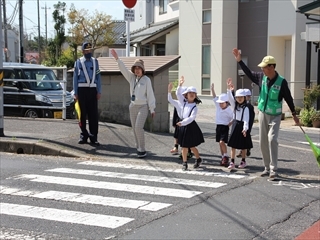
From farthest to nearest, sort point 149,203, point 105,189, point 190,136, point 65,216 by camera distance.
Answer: point 190,136, point 105,189, point 149,203, point 65,216

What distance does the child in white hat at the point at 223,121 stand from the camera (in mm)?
9164

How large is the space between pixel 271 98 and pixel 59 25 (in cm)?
4311

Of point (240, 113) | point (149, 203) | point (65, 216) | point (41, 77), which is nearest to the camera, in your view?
point (65, 216)

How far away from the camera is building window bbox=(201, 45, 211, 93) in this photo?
91.4 ft

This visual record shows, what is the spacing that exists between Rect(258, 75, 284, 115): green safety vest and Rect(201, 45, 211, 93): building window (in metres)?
20.0

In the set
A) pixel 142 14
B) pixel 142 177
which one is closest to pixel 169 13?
pixel 142 14

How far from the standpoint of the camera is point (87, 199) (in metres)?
6.99

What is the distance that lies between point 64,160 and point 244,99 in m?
3.71

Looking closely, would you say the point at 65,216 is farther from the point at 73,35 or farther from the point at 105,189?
the point at 73,35

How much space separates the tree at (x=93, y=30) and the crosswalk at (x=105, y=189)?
3787 cm

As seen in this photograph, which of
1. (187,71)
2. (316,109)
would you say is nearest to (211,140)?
(316,109)

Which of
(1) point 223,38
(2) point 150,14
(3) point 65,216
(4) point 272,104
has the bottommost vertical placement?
(3) point 65,216

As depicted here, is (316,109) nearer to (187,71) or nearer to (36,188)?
(187,71)

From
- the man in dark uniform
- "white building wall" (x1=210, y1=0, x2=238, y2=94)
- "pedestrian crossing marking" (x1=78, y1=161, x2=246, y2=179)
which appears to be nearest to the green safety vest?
"pedestrian crossing marking" (x1=78, y1=161, x2=246, y2=179)
